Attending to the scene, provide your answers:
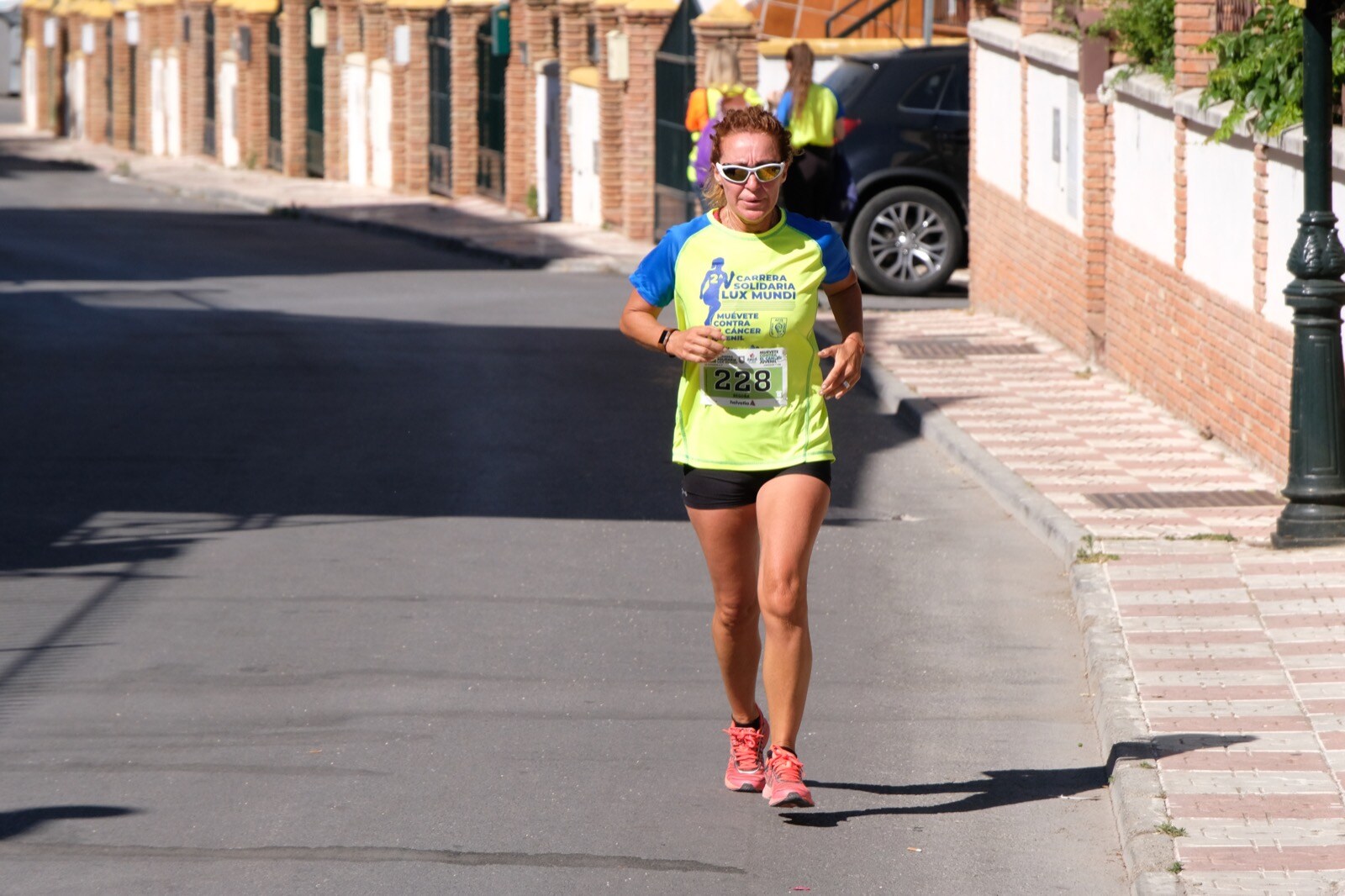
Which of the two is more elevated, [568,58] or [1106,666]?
[568,58]

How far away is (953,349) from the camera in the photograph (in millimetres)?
16422

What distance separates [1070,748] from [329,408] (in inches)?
318

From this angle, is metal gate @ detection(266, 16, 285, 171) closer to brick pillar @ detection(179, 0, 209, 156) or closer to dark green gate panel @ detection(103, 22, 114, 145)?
brick pillar @ detection(179, 0, 209, 156)

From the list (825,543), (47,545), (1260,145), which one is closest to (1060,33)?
(1260,145)

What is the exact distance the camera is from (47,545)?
1006 centimetres

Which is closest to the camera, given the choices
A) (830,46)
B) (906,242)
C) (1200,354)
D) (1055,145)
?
(1200,354)

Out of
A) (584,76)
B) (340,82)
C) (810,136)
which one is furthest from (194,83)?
(810,136)

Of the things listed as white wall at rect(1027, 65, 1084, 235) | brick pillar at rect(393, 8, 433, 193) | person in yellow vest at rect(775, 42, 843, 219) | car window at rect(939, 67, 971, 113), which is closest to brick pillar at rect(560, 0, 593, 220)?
brick pillar at rect(393, 8, 433, 193)

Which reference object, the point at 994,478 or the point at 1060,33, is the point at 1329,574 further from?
the point at 1060,33

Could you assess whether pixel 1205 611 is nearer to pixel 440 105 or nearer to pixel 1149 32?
pixel 1149 32

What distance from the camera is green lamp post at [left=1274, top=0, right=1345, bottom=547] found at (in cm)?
906

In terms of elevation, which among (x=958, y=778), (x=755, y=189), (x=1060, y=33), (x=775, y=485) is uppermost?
(x=1060, y=33)

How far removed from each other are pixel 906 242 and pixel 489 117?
1565 centimetres

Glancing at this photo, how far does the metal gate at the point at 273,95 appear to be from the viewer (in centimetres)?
4728
